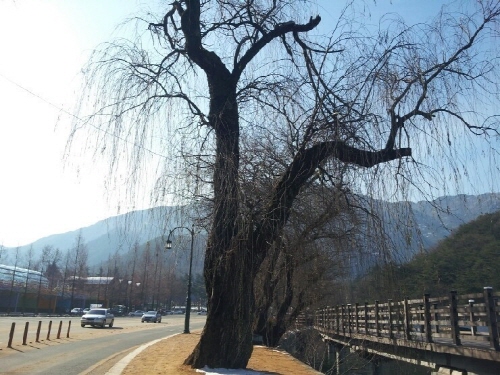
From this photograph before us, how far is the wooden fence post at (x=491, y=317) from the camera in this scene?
10.9 meters

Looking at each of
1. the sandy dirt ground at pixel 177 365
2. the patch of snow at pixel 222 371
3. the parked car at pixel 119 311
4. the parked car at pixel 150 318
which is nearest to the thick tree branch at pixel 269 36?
the patch of snow at pixel 222 371

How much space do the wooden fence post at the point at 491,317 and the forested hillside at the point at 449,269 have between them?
107 cm

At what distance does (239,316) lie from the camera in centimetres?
1109

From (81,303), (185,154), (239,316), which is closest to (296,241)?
(239,316)

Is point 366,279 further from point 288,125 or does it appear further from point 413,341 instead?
point 413,341

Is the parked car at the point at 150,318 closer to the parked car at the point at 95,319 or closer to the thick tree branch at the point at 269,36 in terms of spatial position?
the parked car at the point at 95,319

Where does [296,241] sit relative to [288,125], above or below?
below

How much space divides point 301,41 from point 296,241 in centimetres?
467

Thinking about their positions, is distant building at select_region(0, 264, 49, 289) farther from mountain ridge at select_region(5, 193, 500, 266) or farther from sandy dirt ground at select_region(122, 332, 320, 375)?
mountain ridge at select_region(5, 193, 500, 266)

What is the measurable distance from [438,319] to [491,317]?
385cm

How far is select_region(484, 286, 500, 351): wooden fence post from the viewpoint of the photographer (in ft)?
35.8

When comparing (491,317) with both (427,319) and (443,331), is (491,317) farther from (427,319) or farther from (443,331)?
(443,331)

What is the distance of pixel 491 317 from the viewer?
36.2ft

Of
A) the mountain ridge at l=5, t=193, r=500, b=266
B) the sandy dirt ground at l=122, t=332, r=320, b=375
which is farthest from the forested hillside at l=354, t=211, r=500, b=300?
the sandy dirt ground at l=122, t=332, r=320, b=375
